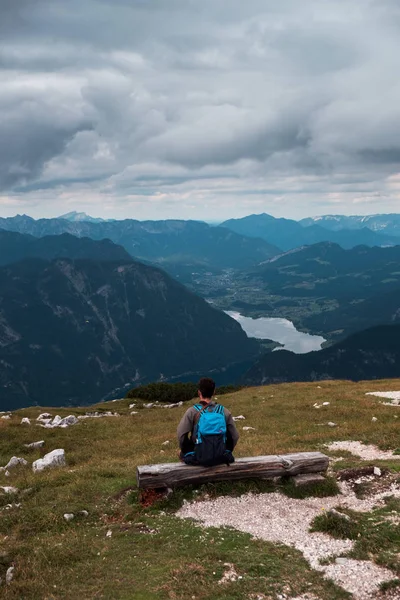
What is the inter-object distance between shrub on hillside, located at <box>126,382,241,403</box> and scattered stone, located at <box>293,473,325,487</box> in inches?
1586

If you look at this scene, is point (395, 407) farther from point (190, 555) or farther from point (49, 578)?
point (49, 578)

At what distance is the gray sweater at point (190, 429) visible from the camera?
43.0 ft

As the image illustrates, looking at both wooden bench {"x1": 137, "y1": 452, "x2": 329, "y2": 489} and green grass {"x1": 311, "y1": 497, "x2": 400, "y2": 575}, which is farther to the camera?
wooden bench {"x1": 137, "y1": 452, "x2": 329, "y2": 489}

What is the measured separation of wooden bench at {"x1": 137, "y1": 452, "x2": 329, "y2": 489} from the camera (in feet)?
44.3

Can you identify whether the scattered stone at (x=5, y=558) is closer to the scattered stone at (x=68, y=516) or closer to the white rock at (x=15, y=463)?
the scattered stone at (x=68, y=516)

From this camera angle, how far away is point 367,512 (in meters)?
12.1

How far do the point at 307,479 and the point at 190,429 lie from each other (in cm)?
443

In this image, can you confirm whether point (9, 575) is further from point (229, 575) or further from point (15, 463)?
point (15, 463)

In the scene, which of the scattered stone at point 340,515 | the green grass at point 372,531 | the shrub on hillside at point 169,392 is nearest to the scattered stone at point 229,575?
the green grass at point 372,531

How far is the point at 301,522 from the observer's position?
39.2 ft

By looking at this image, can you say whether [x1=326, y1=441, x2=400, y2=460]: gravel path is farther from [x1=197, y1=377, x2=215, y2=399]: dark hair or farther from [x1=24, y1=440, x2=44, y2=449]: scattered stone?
[x1=24, y1=440, x2=44, y2=449]: scattered stone

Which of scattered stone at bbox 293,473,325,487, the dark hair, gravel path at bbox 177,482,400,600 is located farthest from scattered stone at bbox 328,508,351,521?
the dark hair

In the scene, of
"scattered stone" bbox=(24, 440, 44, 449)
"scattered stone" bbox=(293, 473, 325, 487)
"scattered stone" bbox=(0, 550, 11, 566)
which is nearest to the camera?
"scattered stone" bbox=(0, 550, 11, 566)

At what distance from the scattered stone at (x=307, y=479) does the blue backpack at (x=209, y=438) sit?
2.38 metres
